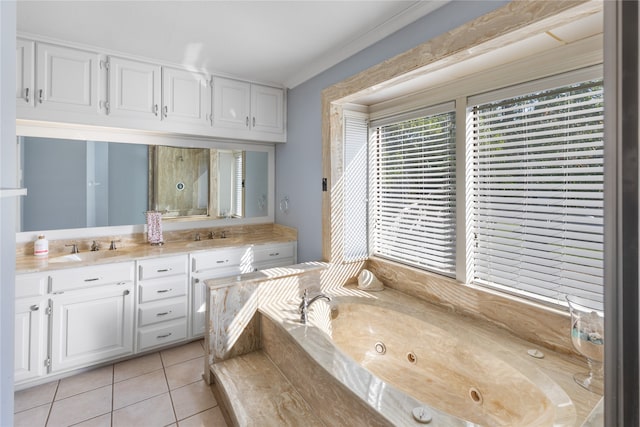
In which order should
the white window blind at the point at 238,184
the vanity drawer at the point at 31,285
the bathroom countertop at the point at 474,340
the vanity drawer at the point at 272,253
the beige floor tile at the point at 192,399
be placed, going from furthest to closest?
the white window blind at the point at 238,184
the vanity drawer at the point at 272,253
the vanity drawer at the point at 31,285
the beige floor tile at the point at 192,399
the bathroom countertop at the point at 474,340

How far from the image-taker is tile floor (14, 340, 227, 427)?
1913 mm

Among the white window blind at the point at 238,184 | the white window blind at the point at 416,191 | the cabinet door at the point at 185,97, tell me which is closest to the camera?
the white window blind at the point at 416,191

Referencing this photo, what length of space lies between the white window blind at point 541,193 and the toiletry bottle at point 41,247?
3.26 meters

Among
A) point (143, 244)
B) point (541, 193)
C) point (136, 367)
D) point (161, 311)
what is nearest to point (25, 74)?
point (143, 244)

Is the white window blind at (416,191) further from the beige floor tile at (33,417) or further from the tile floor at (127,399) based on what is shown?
the beige floor tile at (33,417)

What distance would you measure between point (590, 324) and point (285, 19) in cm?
238

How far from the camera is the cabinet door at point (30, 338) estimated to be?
2.12 meters

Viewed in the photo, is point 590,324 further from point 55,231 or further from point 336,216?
point 55,231

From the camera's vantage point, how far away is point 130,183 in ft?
9.77

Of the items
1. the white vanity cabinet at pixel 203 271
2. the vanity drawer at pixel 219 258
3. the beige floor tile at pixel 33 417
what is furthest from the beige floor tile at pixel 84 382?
the vanity drawer at pixel 219 258

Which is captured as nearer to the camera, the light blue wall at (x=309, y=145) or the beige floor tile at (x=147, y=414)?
the beige floor tile at (x=147, y=414)

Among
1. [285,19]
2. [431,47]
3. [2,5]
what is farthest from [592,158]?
[2,5]

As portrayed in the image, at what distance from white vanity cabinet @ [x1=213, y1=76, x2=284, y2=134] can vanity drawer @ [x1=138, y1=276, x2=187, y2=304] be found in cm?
149

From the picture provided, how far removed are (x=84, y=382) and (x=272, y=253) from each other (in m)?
1.74
